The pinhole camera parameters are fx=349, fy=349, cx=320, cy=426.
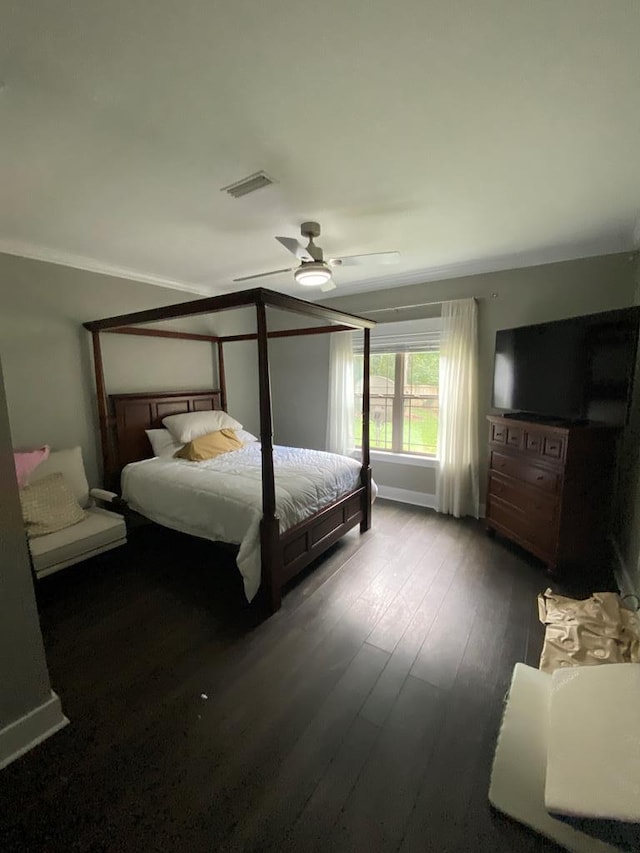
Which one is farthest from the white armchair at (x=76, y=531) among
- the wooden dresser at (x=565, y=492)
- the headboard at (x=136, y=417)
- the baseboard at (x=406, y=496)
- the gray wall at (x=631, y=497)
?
the gray wall at (x=631, y=497)

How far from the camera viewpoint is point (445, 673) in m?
1.76

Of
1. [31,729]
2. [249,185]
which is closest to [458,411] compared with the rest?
[249,185]

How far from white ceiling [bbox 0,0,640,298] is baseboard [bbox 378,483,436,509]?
8.73 feet

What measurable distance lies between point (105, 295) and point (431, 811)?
401 cm

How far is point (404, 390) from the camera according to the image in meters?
4.09

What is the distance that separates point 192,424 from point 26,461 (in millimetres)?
1376

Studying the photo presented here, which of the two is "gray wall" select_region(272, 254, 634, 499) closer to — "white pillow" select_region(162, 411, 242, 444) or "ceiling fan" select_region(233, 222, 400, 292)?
"white pillow" select_region(162, 411, 242, 444)

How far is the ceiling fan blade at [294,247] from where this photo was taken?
2094 millimetres

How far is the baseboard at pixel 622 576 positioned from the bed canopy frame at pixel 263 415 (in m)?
1.87

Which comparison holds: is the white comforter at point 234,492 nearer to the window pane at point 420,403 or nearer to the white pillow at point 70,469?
the white pillow at point 70,469

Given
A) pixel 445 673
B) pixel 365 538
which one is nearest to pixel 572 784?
pixel 445 673

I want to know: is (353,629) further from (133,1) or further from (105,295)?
(105,295)

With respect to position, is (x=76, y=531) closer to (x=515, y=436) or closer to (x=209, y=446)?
(x=209, y=446)

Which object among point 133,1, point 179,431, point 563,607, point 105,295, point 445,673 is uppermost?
point 133,1
